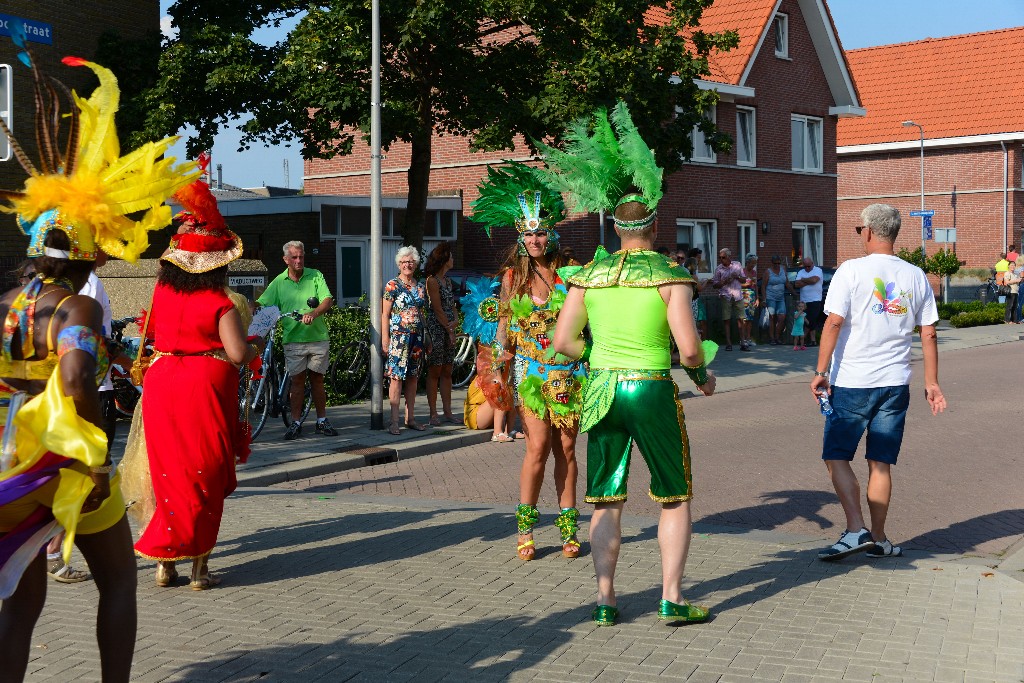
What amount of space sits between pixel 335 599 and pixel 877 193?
4579 cm

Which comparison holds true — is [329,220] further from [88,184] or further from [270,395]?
[88,184]

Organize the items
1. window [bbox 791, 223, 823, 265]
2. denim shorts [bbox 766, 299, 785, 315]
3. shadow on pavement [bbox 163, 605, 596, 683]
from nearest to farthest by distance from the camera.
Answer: shadow on pavement [bbox 163, 605, 596, 683] < denim shorts [bbox 766, 299, 785, 315] < window [bbox 791, 223, 823, 265]

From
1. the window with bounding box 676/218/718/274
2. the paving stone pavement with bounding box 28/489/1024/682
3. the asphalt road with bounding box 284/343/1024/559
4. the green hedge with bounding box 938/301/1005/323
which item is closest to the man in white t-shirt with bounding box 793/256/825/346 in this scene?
the window with bounding box 676/218/718/274

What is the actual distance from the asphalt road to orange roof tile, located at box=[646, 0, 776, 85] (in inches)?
687

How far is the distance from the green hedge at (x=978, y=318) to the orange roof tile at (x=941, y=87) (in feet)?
53.3

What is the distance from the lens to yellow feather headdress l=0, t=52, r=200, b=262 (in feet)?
13.5

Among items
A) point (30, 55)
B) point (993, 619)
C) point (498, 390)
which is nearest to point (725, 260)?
point (498, 390)

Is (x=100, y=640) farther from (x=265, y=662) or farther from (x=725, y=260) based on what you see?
(x=725, y=260)

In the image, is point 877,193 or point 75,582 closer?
point 75,582

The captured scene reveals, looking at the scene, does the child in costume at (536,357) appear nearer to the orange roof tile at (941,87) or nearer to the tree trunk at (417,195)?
the tree trunk at (417,195)

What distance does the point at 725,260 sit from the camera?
75.2 feet

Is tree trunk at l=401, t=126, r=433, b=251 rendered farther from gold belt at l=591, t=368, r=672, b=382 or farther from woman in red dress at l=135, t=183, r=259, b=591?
gold belt at l=591, t=368, r=672, b=382

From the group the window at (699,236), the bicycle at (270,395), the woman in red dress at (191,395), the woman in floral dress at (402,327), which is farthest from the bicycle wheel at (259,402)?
the window at (699,236)

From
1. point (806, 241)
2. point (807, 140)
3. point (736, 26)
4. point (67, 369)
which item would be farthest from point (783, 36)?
point (67, 369)
